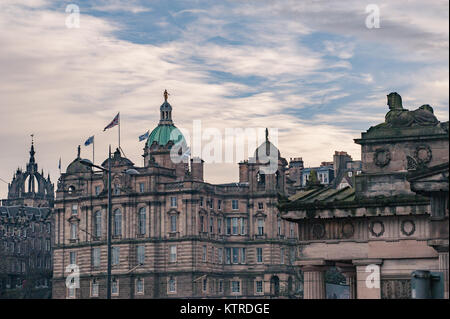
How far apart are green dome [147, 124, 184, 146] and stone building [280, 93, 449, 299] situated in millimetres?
141912

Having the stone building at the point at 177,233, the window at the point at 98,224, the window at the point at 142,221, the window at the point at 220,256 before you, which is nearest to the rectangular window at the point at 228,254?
the stone building at the point at 177,233

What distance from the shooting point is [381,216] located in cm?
4362

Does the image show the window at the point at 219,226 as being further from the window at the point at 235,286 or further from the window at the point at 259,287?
the window at the point at 259,287

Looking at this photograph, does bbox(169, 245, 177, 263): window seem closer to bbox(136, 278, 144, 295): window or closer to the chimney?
bbox(136, 278, 144, 295): window

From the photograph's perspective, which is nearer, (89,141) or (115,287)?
(89,141)

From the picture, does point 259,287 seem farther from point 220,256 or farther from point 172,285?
point 172,285

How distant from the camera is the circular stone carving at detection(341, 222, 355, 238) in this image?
44.7 meters

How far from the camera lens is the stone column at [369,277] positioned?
1709 inches

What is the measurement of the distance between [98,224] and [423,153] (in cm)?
13858

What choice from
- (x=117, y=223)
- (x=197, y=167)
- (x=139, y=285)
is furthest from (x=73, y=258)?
(x=197, y=167)

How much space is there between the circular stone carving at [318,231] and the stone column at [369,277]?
234 centimetres
